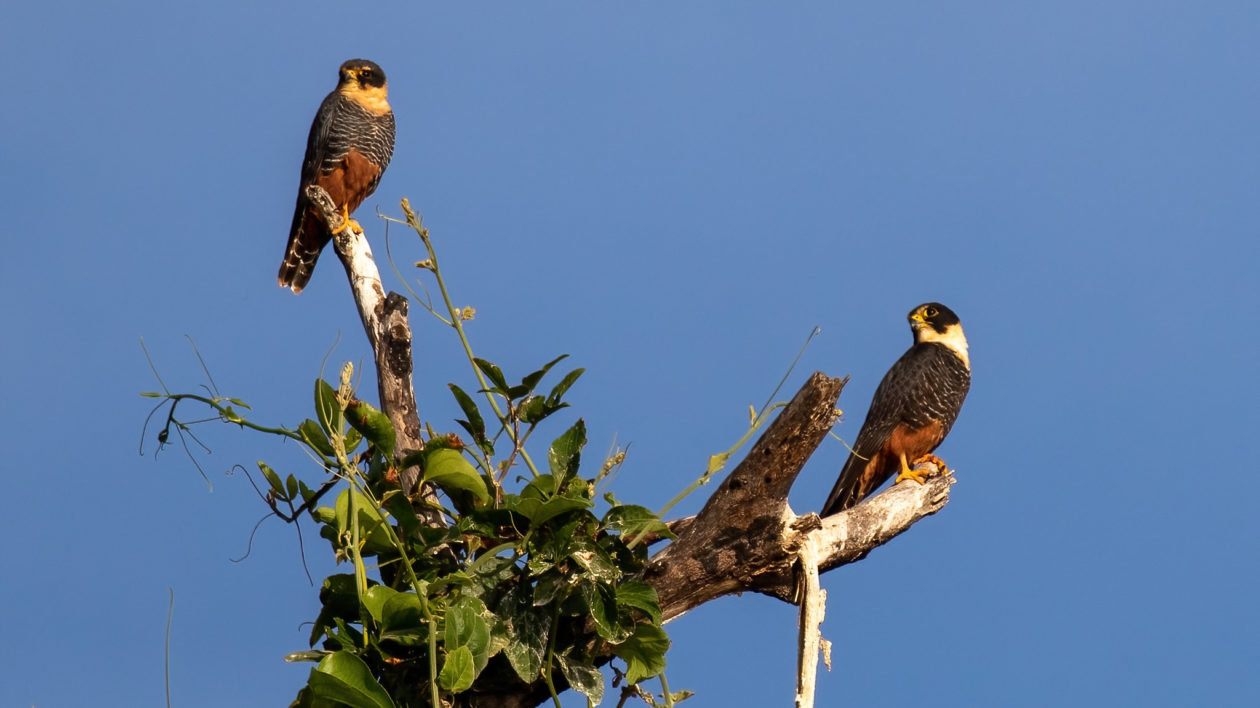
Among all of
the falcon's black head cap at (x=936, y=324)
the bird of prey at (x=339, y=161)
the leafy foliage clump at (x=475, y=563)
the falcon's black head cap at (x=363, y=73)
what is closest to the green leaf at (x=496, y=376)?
the leafy foliage clump at (x=475, y=563)

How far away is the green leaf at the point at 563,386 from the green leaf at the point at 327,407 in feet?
1.52

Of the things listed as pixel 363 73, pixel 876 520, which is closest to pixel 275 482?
pixel 876 520

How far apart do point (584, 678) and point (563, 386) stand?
25.2 inches

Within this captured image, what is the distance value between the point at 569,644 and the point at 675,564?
317 mm

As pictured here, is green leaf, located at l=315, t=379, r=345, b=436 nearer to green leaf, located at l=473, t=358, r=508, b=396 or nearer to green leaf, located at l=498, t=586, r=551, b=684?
green leaf, located at l=473, t=358, r=508, b=396

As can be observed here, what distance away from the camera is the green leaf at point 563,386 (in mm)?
2576

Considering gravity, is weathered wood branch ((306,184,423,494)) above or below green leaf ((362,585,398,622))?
above

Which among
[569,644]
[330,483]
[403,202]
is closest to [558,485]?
[569,644]

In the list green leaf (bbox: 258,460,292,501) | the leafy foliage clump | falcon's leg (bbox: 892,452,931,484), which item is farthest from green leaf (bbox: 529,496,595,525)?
falcon's leg (bbox: 892,452,931,484)

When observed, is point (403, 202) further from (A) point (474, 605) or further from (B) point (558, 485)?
(A) point (474, 605)

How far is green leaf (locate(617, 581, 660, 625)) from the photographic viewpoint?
2518 millimetres

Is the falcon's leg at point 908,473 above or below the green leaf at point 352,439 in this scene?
above

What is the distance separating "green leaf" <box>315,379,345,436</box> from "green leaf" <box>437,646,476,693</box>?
53cm

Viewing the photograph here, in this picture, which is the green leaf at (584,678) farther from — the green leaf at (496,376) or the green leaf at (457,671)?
the green leaf at (496,376)
